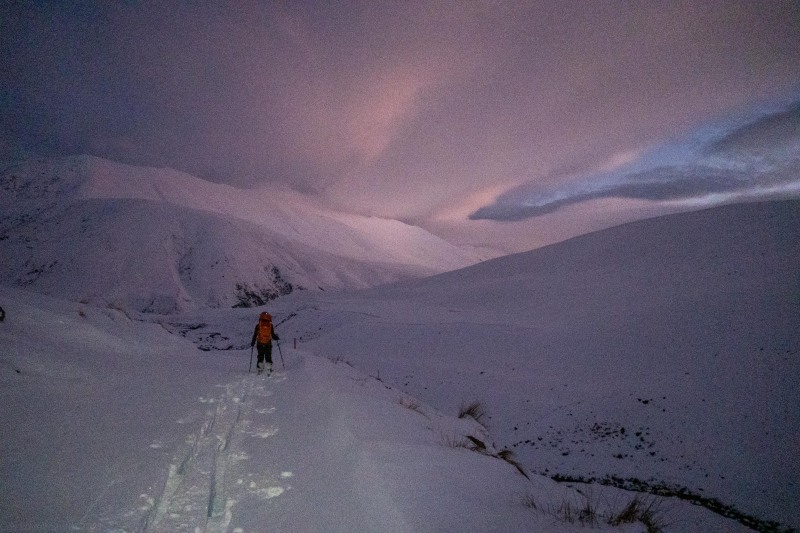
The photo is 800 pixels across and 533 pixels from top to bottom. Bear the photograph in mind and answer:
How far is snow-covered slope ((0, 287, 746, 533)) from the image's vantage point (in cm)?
322

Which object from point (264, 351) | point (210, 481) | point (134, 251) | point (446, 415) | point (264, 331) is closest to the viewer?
point (210, 481)

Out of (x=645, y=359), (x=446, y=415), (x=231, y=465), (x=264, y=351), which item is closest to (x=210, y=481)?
(x=231, y=465)

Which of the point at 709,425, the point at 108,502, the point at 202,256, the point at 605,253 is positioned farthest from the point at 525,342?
the point at 202,256

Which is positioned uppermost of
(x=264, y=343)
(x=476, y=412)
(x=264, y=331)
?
(x=264, y=331)

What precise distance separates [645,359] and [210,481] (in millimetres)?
21673

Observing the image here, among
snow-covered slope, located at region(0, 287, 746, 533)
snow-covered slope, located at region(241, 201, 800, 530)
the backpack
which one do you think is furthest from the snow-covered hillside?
snow-covered slope, located at region(0, 287, 746, 533)

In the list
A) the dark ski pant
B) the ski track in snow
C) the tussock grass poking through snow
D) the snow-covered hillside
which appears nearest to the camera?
the ski track in snow

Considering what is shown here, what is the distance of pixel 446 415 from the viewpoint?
39.0 feet

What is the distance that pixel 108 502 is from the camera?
336cm

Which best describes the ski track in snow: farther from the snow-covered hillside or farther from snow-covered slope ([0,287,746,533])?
the snow-covered hillside

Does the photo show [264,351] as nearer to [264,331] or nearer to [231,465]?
[264,331]

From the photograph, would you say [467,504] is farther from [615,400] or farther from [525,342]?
[525,342]

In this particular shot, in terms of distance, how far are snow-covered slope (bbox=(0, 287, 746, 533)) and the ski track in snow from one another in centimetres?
2

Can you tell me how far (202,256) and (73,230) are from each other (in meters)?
42.8
